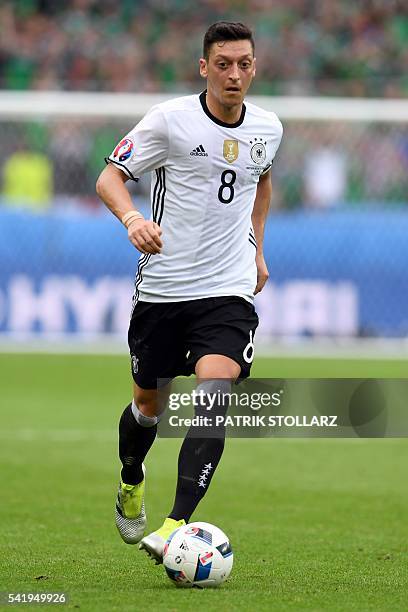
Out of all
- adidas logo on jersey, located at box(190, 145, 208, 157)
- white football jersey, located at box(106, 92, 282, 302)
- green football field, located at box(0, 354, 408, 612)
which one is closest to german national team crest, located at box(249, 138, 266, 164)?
white football jersey, located at box(106, 92, 282, 302)

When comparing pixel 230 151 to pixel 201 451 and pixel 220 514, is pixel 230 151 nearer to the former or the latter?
pixel 201 451

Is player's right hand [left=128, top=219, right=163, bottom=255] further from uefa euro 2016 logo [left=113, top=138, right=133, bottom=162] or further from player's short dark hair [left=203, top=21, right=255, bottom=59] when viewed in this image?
player's short dark hair [left=203, top=21, right=255, bottom=59]

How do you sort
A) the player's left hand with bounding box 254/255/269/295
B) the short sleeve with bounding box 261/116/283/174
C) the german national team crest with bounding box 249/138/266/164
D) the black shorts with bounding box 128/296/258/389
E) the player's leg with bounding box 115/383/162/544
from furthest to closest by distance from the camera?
the player's left hand with bounding box 254/255/269/295 < the player's leg with bounding box 115/383/162/544 < the short sleeve with bounding box 261/116/283/174 < the german national team crest with bounding box 249/138/266/164 < the black shorts with bounding box 128/296/258/389

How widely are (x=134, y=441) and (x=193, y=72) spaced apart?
643 inches

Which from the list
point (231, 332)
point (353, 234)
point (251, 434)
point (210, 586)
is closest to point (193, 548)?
point (210, 586)

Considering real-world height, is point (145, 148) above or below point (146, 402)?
above

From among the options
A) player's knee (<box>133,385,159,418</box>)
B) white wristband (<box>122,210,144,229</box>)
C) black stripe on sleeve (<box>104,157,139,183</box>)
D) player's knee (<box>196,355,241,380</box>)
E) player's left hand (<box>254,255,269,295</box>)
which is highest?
black stripe on sleeve (<box>104,157,139,183</box>)

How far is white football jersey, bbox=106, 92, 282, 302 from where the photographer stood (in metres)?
5.83

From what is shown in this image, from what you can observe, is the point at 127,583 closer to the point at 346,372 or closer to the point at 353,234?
the point at 346,372

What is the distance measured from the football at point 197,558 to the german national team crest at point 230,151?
5.43ft

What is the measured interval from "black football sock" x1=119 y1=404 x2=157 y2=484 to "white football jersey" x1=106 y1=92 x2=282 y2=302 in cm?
73

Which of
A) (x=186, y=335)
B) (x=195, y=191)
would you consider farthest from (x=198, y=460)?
(x=195, y=191)

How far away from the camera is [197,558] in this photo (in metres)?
5.23

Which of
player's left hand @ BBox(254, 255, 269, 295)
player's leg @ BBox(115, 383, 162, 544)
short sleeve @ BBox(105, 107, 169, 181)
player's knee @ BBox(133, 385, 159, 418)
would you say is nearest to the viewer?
short sleeve @ BBox(105, 107, 169, 181)
